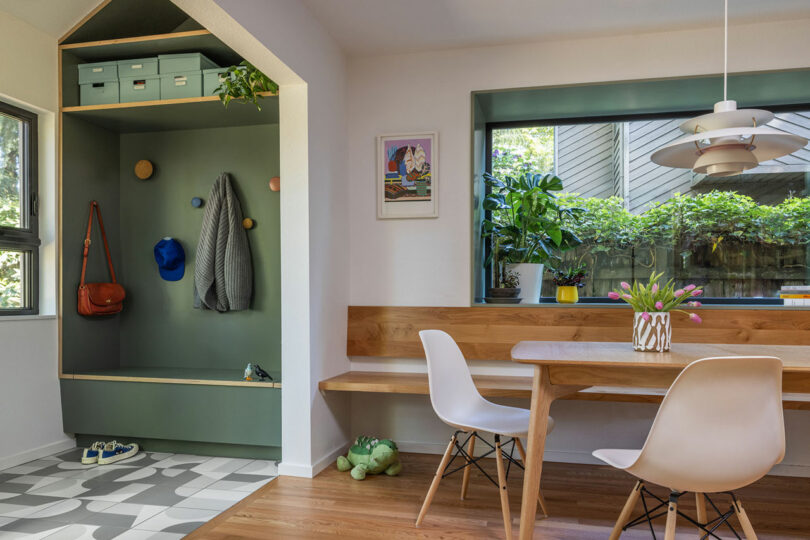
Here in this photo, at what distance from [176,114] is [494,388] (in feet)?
8.07

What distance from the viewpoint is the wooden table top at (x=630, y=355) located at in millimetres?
1980

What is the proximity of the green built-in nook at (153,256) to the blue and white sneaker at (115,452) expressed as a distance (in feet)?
0.25

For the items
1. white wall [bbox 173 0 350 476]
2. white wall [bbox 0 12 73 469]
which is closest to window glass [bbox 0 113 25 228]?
white wall [bbox 0 12 73 469]

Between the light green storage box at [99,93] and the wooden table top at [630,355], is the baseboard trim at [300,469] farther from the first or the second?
the light green storage box at [99,93]

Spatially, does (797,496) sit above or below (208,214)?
below

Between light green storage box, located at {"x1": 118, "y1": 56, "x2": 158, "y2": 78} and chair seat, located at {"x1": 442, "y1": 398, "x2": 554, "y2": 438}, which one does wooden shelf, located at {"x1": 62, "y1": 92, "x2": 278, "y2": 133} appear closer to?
light green storage box, located at {"x1": 118, "y1": 56, "x2": 158, "y2": 78}

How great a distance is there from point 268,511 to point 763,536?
6.68ft

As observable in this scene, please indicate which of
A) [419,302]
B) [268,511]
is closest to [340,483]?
[268,511]

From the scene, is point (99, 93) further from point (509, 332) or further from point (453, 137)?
point (509, 332)

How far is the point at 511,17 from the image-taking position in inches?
127

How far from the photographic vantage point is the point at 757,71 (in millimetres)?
3256

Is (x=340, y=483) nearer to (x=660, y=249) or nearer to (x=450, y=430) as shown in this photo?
(x=450, y=430)

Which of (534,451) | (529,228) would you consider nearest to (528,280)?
(529,228)

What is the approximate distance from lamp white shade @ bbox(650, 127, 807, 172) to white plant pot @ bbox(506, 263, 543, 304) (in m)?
1.51
